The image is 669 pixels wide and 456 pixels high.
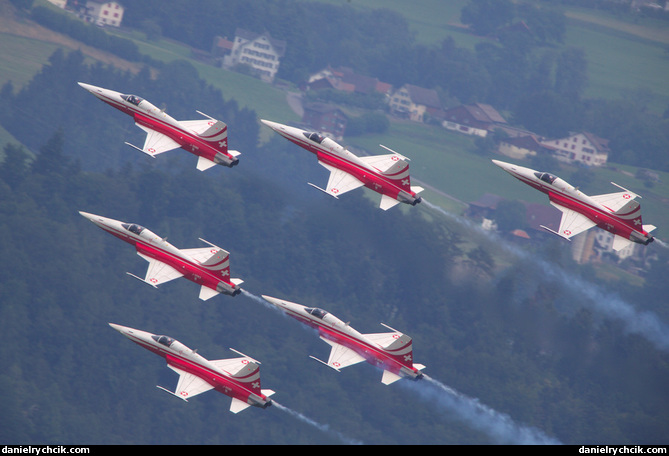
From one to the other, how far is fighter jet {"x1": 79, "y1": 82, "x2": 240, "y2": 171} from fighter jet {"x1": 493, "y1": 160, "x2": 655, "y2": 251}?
750 inches

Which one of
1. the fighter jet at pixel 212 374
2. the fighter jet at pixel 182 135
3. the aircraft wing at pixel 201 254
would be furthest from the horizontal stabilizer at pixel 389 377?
the fighter jet at pixel 182 135

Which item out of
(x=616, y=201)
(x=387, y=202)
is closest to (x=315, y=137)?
(x=387, y=202)

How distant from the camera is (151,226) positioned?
141m

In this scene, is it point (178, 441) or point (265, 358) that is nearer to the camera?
point (178, 441)

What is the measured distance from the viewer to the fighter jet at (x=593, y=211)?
216 ft

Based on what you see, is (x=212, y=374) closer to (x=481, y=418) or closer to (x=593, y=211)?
(x=593, y=211)

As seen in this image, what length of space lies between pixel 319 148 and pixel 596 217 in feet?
65.6

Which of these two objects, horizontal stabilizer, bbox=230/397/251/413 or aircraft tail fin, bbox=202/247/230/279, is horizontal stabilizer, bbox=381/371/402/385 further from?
aircraft tail fin, bbox=202/247/230/279

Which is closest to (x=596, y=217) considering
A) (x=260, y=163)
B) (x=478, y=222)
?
(x=478, y=222)

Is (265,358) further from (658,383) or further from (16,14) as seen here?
(16,14)

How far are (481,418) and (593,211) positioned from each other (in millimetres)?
43102

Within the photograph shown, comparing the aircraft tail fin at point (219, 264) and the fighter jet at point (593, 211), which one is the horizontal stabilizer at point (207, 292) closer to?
the aircraft tail fin at point (219, 264)

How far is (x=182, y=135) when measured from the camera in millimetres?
67188

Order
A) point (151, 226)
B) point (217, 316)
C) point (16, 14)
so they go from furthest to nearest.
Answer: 1. point (16, 14)
2. point (151, 226)
3. point (217, 316)
